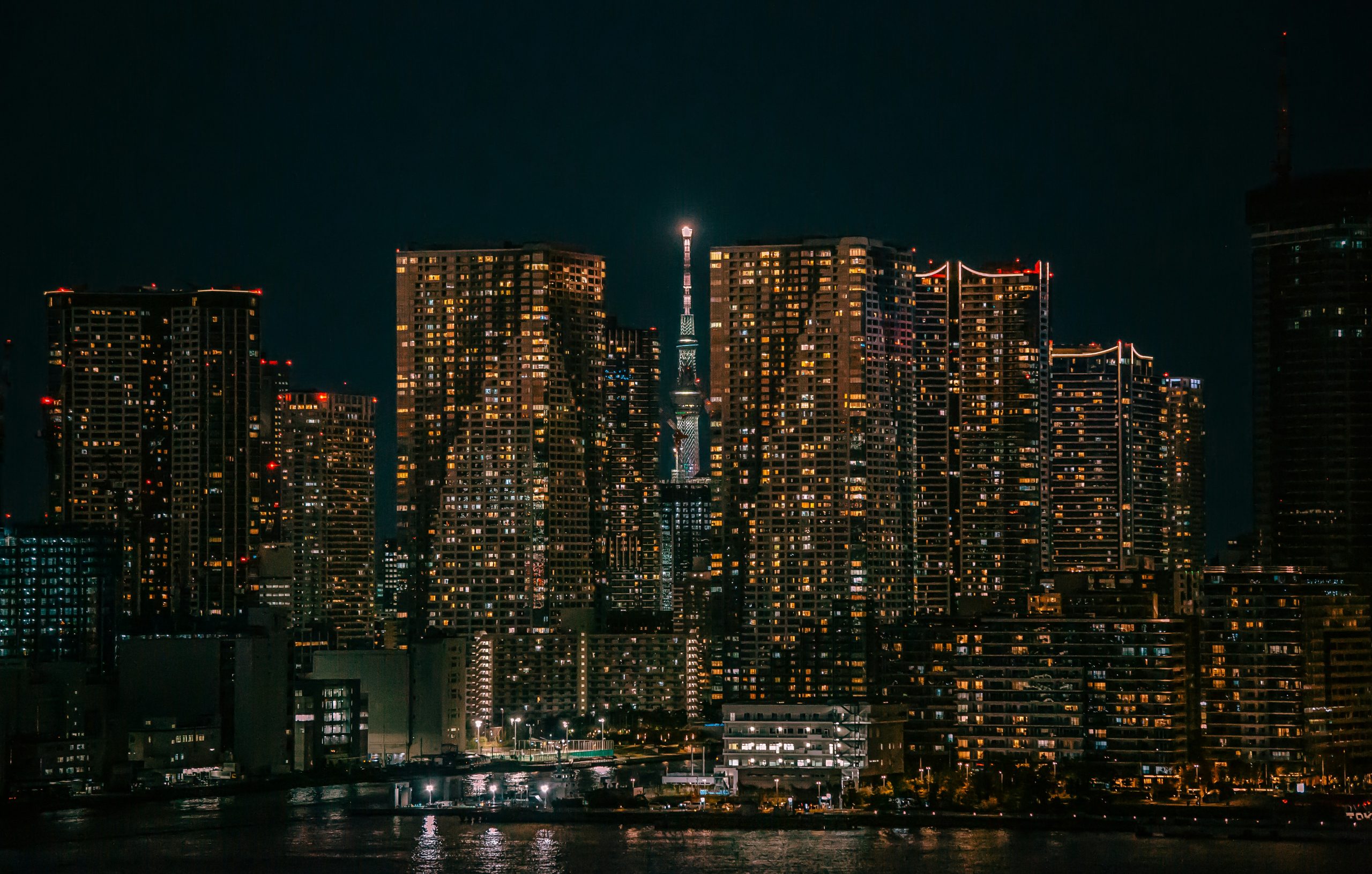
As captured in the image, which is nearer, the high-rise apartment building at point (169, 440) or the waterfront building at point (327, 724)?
the waterfront building at point (327, 724)

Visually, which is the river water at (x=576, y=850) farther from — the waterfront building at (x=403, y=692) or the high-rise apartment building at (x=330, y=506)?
the high-rise apartment building at (x=330, y=506)

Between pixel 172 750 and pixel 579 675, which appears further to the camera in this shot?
pixel 579 675

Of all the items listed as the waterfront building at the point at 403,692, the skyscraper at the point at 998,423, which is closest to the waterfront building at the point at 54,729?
the waterfront building at the point at 403,692

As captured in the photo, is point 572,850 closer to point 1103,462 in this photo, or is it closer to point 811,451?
point 811,451

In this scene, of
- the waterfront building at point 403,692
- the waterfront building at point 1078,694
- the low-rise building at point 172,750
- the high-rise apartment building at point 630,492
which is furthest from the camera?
the high-rise apartment building at point 630,492

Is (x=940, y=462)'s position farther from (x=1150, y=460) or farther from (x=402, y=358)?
(x=402, y=358)

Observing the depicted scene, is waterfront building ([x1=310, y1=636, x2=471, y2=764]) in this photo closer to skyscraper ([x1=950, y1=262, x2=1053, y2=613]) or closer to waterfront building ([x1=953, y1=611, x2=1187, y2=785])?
skyscraper ([x1=950, y1=262, x2=1053, y2=613])

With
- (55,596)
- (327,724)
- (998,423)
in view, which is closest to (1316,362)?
(998,423)
